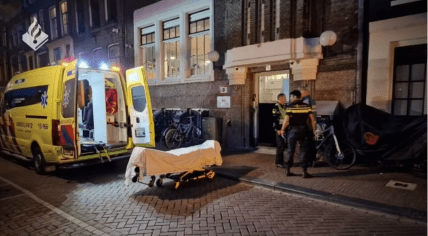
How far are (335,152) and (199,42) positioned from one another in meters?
7.07

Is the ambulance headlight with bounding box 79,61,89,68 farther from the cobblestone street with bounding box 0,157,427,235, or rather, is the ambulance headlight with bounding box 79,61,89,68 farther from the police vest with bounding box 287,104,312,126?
the police vest with bounding box 287,104,312,126

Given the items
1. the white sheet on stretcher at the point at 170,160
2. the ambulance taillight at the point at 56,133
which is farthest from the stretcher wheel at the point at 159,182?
the ambulance taillight at the point at 56,133

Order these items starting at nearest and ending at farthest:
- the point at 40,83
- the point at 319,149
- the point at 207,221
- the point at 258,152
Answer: the point at 207,221, the point at 40,83, the point at 319,149, the point at 258,152

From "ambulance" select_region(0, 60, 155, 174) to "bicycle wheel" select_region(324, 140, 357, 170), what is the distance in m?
4.47

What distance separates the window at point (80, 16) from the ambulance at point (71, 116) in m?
9.58

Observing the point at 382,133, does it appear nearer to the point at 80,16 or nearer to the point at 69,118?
A: the point at 69,118

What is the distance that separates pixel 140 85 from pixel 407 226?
5.86m

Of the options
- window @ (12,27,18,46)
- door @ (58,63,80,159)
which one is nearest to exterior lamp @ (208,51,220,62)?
door @ (58,63,80,159)

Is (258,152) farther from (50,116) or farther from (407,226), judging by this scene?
(50,116)

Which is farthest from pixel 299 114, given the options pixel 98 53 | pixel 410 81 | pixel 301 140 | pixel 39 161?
pixel 98 53

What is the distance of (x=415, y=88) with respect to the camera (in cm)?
634

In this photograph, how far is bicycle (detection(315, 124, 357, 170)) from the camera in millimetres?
6184

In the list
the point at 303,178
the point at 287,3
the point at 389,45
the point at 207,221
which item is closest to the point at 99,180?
the point at 207,221

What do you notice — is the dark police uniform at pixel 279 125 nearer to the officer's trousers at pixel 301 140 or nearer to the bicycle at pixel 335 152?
the officer's trousers at pixel 301 140
